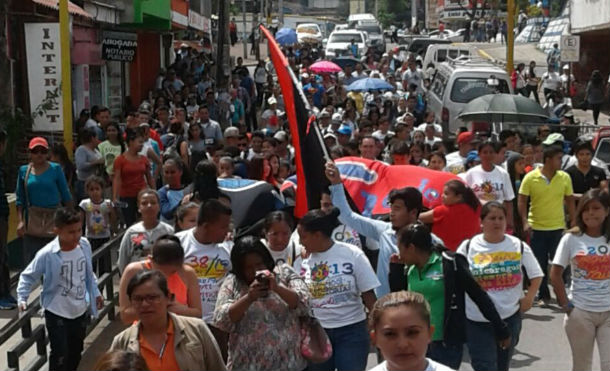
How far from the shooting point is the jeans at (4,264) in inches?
423

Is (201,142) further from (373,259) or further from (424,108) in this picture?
(424,108)

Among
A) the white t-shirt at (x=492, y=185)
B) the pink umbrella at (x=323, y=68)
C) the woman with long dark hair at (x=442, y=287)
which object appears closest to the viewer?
the woman with long dark hair at (x=442, y=287)

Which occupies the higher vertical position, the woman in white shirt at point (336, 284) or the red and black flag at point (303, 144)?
the red and black flag at point (303, 144)

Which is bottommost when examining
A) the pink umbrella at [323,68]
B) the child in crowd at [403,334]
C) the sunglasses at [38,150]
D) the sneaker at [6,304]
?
the sneaker at [6,304]

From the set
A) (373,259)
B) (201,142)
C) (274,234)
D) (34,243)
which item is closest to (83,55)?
(201,142)

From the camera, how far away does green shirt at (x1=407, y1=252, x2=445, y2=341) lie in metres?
7.02

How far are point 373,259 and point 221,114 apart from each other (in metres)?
14.1

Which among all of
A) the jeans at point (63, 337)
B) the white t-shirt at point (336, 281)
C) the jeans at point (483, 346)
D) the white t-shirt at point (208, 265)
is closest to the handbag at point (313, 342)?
the white t-shirt at point (336, 281)

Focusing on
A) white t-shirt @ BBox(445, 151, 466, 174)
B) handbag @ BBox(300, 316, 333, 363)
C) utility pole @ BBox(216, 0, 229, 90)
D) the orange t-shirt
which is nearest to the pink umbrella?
utility pole @ BBox(216, 0, 229, 90)

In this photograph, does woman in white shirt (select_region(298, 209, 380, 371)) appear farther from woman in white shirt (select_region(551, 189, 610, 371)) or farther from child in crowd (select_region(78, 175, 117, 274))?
child in crowd (select_region(78, 175, 117, 274))

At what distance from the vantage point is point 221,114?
23812 millimetres

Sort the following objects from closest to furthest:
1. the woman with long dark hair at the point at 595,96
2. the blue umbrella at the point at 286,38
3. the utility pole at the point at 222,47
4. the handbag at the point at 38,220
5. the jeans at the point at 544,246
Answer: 1. the handbag at the point at 38,220
2. the jeans at the point at 544,246
3. the woman with long dark hair at the point at 595,96
4. the utility pole at the point at 222,47
5. the blue umbrella at the point at 286,38

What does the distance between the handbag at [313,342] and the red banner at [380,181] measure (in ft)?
12.7

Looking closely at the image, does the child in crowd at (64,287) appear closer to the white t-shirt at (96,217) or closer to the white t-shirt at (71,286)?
the white t-shirt at (71,286)
